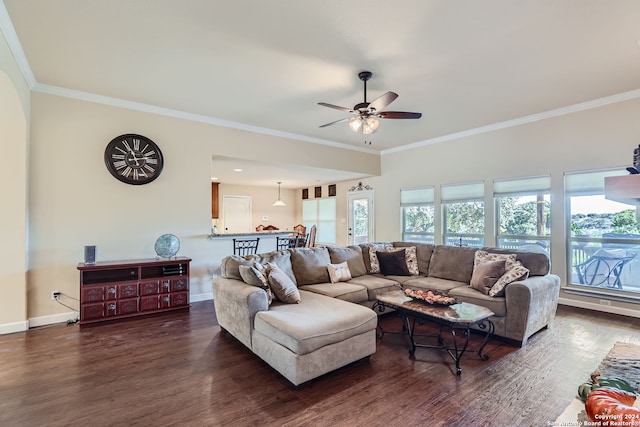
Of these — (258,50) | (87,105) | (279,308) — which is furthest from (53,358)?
(258,50)

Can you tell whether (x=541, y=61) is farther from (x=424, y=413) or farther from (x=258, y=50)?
(x=424, y=413)

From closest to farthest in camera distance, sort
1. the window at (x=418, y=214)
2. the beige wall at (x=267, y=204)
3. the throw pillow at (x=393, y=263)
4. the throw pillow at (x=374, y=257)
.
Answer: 1. the throw pillow at (x=393, y=263)
2. the throw pillow at (x=374, y=257)
3. the window at (x=418, y=214)
4. the beige wall at (x=267, y=204)

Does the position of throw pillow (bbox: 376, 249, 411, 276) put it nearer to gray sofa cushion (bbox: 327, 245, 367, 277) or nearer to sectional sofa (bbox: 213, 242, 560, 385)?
sectional sofa (bbox: 213, 242, 560, 385)

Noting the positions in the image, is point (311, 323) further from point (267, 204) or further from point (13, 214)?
point (267, 204)

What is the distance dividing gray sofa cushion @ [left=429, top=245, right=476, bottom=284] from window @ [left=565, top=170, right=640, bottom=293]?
176 centimetres

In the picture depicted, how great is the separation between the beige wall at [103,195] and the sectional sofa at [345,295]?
5.33 ft

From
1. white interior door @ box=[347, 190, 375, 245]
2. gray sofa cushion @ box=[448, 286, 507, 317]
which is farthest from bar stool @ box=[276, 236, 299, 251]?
gray sofa cushion @ box=[448, 286, 507, 317]

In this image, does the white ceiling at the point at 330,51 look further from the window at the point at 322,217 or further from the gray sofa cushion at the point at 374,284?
the window at the point at 322,217

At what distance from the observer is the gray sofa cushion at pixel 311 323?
89.9 inches

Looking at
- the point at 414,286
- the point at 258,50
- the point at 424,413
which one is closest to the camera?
the point at 424,413

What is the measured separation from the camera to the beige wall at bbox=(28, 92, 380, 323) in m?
3.73

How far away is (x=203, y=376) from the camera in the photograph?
8.21 ft

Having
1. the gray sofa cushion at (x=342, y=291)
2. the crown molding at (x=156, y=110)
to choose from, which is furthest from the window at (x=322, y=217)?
the gray sofa cushion at (x=342, y=291)

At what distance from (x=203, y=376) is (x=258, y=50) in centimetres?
298
